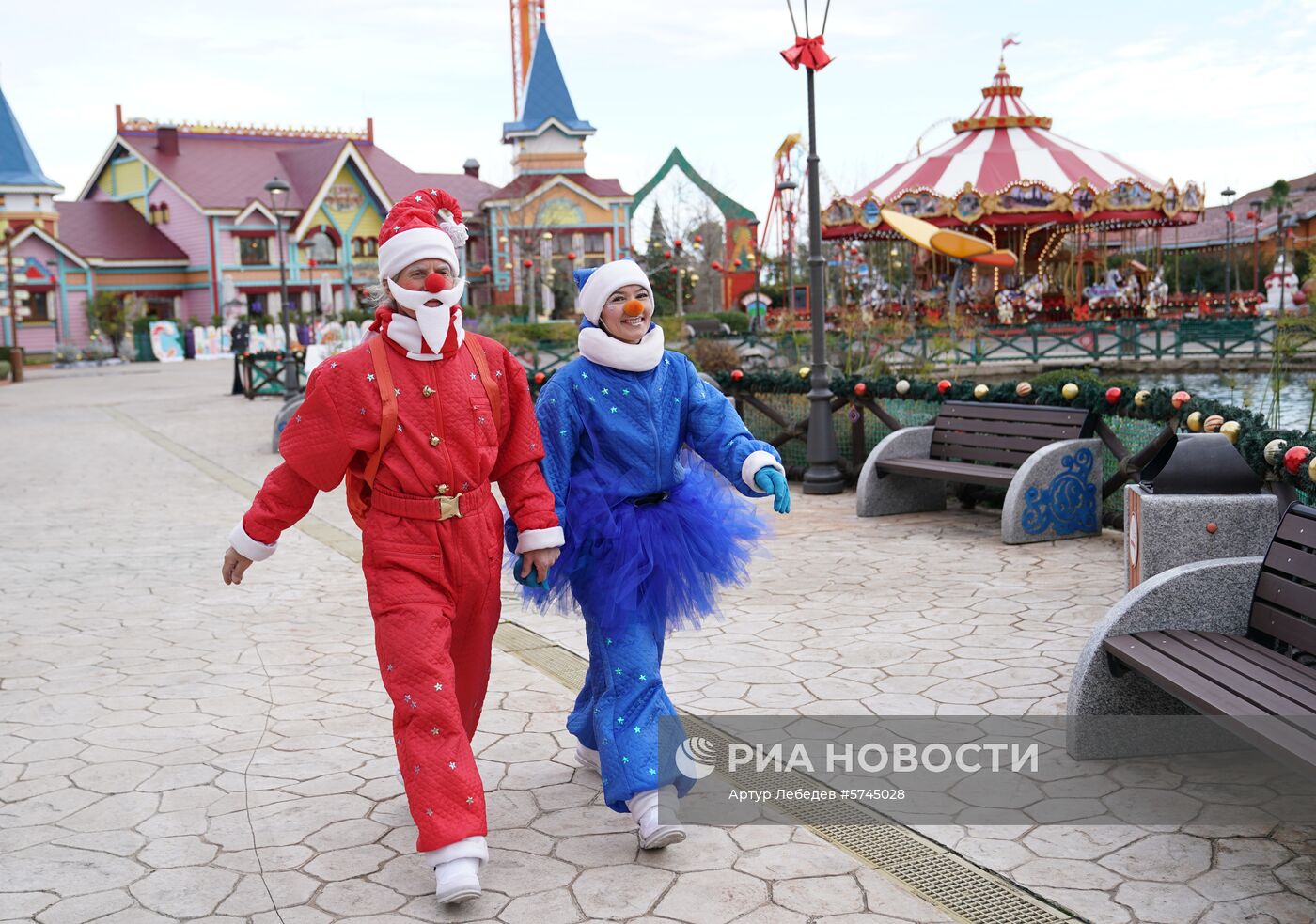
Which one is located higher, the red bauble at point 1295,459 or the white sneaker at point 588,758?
the red bauble at point 1295,459

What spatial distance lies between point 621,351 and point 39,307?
49754 mm

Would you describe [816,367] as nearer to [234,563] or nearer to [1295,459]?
[1295,459]

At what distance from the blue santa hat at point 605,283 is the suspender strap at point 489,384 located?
0.34m

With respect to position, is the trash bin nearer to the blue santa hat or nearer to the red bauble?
the red bauble

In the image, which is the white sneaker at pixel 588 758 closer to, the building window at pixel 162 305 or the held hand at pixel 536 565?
the held hand at pixel 536 565

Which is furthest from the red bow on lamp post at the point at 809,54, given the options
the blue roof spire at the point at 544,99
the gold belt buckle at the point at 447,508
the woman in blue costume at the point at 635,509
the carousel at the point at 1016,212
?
the blue roof spire at the point at 544,99

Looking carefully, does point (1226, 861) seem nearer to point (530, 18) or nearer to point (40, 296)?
point (40, 296)

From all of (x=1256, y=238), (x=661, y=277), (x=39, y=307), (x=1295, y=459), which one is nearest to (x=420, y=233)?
(x=1295, y=459)

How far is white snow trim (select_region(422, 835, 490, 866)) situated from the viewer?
10.9 feet

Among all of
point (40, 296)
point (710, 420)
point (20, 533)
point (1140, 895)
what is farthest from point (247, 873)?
point (40, 296)

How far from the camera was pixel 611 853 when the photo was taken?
12.1 ft

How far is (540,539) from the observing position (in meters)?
3.63

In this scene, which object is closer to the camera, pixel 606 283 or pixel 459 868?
pixel 459 868

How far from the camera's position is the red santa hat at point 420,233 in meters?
3.57
